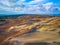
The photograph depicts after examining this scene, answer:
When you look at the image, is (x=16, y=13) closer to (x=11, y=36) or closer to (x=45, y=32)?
(x=11, y=36)

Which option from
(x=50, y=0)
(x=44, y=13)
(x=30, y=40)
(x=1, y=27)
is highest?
(x=50, y=0)

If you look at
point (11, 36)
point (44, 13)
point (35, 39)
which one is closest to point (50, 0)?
point (44, 13)

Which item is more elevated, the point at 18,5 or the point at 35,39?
the point at 18,5

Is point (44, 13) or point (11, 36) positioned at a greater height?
point (44, 13)

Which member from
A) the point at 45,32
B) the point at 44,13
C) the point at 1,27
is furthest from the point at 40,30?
the point at 1,27

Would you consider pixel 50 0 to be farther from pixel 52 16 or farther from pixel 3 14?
pixel 3 14

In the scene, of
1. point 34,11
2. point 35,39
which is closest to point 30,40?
point 35,39

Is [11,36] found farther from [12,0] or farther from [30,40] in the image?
[12,0]
